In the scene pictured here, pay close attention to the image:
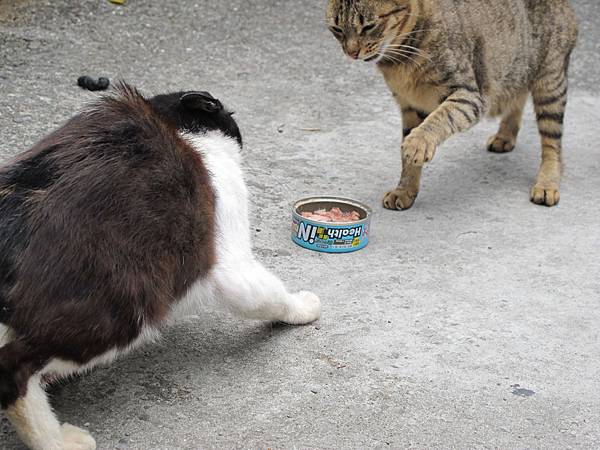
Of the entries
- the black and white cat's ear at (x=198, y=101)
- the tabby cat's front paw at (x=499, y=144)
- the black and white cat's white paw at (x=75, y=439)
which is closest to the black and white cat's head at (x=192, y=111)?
the black and white cat's ear at (x=198, y=101)

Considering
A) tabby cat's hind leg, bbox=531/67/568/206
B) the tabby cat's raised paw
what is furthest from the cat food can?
tabby cat's hind leg, bbox=531/67/568/206

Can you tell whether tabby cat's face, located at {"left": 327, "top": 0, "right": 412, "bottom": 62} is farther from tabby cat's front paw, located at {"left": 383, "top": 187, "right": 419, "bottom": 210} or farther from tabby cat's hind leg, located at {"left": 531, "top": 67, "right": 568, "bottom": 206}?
tabby cat's hind leg, located at {"left": 531, "top": 67, "right": 568, "bottom": 206}

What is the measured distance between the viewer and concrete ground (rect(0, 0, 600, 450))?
302cm

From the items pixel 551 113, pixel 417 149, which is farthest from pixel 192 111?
pixel 551 113

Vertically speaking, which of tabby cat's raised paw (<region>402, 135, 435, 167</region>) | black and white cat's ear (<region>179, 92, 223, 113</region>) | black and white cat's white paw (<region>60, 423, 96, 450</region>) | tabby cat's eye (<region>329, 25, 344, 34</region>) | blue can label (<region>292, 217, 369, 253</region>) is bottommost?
blue can label (<region>292, 217, 369, 253</region>)

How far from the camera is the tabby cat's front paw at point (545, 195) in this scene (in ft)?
16.3

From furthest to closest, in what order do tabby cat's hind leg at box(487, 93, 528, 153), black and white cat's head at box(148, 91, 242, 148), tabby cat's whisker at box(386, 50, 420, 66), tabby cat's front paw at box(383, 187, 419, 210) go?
tabby cat's hind leg at box(487, 93, 528, 153)
tabby cat's front paw at box(383, 187, 419, 210)
tabby cat's whisker at box(386, 50, 420, 66)
black and white cat's head at box(148, 91, 242, 148)

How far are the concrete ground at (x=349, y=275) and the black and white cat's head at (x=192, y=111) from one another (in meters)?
0.80

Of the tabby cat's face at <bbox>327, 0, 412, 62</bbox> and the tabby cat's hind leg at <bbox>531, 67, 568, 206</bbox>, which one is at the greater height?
the tabby cat's face at <bbox>327, 0, 412, 62</bbox>

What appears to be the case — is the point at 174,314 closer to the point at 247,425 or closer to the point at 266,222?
the point at 247,425

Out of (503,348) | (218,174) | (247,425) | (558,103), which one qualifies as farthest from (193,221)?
(558,103)

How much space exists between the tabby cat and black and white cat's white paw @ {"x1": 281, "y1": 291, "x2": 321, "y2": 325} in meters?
1.14

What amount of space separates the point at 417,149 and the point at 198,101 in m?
1.44

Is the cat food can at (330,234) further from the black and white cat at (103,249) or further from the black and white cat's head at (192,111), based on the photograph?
the black and white cat at (103,249)
